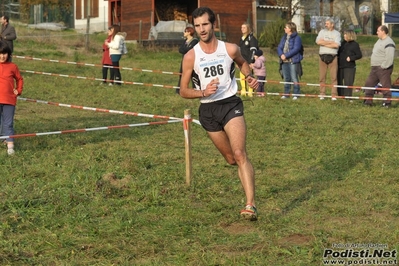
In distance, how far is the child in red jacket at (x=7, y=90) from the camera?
1086cm

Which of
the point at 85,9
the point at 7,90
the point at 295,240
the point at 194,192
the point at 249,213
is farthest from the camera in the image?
the point at 85,9

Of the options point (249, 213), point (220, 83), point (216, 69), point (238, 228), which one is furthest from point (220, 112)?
point (238, 228)

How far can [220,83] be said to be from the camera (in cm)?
750

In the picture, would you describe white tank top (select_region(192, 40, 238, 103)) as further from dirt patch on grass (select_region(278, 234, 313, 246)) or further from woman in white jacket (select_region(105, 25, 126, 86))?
woman in white jacket (select_region(105, 25, 126, 86))

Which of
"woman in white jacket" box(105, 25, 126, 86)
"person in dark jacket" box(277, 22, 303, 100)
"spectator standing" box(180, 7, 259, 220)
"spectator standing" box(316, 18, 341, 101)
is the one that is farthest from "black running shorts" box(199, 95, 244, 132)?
"woman in white jacket" box(105, 25, 126, 86)

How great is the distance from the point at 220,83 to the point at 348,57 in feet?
35.7

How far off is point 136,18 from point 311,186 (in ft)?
110

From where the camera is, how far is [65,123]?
47.1 feet

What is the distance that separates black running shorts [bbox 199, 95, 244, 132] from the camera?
7.53 metres

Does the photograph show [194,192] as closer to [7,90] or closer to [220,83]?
[220,83]

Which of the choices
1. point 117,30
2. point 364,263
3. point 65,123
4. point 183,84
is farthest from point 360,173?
point 117,30

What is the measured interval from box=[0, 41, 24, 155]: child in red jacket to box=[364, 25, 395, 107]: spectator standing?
8849 millimetres

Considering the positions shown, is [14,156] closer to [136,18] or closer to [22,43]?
[22,43]

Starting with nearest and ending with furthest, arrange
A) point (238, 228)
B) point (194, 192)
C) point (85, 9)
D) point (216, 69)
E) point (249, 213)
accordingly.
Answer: point (238, 228), point (249, 213), point (216, 69), point (194, 192), point (85, 9)
